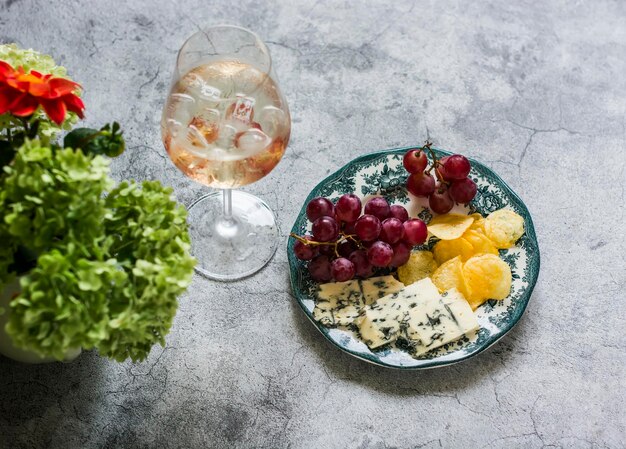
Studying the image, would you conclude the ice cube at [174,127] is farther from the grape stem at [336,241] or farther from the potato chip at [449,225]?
the potato chip at [449,225]

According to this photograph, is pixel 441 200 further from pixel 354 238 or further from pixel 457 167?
pixel 354 238

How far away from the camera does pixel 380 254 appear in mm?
1235

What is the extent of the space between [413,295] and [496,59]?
689 mm

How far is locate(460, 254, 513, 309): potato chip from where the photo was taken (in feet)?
4.06

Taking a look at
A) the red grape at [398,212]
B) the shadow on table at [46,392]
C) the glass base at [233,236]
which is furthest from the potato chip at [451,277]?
the shadow on table at [46,392]

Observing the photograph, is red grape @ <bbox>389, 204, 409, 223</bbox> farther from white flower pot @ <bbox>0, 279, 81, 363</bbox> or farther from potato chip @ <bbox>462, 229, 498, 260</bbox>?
white flower pot @ <bbox>0, 279, 81, 363</bbox>

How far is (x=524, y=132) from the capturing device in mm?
1558

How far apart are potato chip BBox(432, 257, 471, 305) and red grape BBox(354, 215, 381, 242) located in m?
A: 0.13

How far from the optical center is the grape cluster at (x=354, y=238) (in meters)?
1.24

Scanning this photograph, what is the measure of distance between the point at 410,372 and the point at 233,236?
1.33ft

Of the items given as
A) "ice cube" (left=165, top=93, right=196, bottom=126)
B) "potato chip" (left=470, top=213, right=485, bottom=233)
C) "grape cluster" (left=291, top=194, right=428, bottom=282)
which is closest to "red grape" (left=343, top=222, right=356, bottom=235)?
"grape cluster" (left=291, top=194, right=428, bottom=282)

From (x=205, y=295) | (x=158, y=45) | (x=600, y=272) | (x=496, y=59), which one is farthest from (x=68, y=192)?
(x=496, y=59)

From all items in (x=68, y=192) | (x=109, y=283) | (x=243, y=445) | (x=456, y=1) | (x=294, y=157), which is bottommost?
(x=243, y=445)

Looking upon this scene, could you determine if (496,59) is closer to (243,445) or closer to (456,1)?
(456,1)
